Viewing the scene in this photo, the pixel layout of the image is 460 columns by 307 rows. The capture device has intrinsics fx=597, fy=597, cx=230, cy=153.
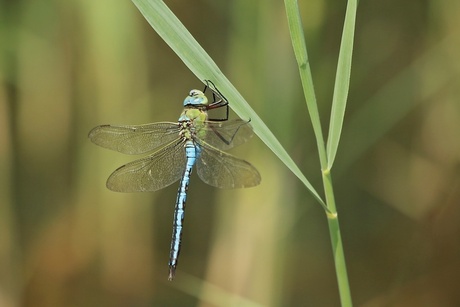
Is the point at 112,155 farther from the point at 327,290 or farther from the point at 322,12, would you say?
the point at 327,290

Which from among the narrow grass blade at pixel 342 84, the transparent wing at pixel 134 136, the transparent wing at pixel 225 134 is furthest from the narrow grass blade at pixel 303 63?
the transparent wing at pixel 134 136

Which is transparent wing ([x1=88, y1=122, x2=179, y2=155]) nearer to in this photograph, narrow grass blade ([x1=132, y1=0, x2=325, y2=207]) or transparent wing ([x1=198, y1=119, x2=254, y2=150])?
transparent wing ([x1=198, y1=119, x2=254, y2=150])

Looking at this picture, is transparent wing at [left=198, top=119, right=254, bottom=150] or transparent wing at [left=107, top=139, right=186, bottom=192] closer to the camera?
transparent wing at [left=198, top=119, right=254, bottom=150]

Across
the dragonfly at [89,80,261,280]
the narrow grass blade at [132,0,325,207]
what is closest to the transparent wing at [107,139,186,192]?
the dragonfly at [89,80,261,280]

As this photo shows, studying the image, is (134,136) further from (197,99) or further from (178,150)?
(197,99)

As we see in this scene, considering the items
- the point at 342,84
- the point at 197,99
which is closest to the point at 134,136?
the point at 197,99

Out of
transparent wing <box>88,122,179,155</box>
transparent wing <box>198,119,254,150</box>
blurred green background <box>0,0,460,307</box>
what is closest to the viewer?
transparent wing <box>198,119,254,150</box>

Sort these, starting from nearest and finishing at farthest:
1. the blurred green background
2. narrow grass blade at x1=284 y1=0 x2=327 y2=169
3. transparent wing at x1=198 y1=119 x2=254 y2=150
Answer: narrow grass blade at x1=284 y1=0 x2=327 y2=169
transparent wing at x1=198 y1=119 x2=254 y2=150
the blurred green background
